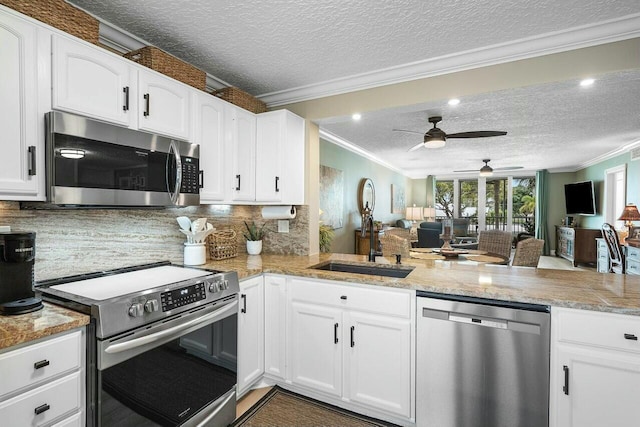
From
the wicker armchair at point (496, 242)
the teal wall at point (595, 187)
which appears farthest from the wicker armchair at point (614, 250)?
the wicker armchair at point (496, 242)

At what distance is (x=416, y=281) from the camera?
79.2 inches

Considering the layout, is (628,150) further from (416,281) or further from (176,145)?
(176,145)

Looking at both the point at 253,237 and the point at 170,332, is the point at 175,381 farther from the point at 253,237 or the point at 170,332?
the point at 253,237

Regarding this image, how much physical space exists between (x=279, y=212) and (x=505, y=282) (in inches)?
75.5

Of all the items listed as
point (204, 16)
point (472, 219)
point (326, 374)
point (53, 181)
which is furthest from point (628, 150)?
point (53, 181)

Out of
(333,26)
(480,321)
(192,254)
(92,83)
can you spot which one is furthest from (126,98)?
(480,321)

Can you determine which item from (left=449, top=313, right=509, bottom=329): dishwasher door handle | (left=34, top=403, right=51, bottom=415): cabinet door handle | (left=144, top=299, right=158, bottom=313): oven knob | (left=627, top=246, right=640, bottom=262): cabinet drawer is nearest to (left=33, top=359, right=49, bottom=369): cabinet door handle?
(left=34, top=403, right=51, bottom=415): cabinet door handle

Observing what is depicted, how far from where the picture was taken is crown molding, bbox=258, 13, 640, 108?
200 cm

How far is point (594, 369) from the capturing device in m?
1.59

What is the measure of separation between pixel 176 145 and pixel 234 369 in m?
1.51

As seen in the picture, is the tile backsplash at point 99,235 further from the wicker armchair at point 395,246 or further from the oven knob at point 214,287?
the wicker armchair at point 395,246

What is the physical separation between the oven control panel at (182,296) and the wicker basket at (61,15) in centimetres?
141

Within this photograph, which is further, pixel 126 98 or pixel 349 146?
pixel 349 146

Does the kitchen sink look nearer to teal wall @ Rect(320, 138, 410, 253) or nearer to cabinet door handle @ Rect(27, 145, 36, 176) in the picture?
cabinet door handle @ Rect(27, 145, 36, 176)
